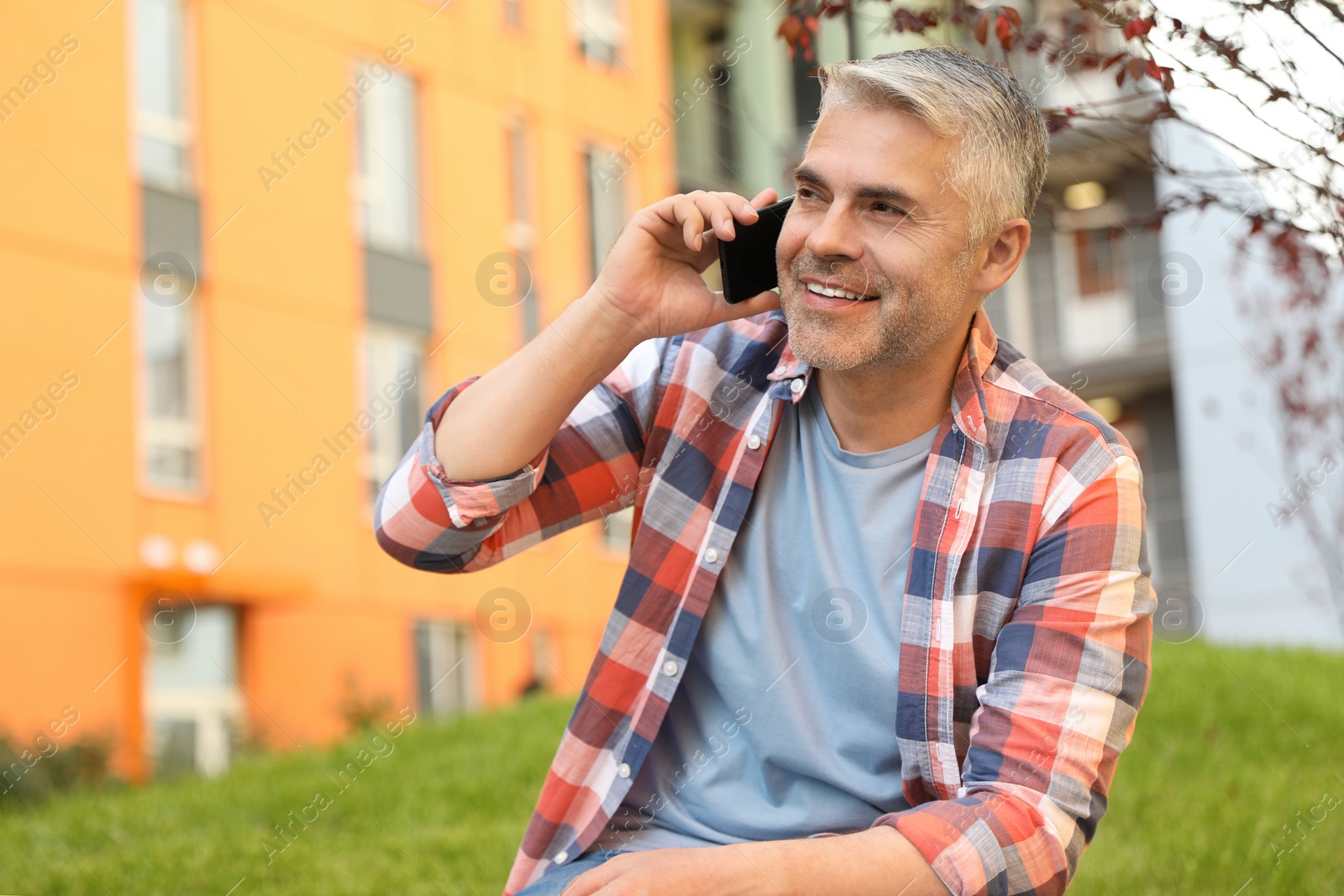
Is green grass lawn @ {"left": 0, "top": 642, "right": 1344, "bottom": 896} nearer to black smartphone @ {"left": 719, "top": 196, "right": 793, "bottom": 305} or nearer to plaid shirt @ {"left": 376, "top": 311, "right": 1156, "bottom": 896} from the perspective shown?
plaid shirt @ {"left": 376, "top": 311, "right": 1156, "bottom": 896}

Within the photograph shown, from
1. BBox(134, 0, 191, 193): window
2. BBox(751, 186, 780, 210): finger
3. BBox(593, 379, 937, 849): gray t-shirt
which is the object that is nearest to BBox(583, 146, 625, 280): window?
BBox(134, 0, 191, 193): window

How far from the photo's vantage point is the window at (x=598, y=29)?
61.2ft

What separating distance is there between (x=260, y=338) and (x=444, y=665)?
4.29 meters

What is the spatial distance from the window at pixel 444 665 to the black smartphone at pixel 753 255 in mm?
13527

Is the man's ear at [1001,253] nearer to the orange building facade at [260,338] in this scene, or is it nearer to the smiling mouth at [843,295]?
the smiling mouth at [843,295]

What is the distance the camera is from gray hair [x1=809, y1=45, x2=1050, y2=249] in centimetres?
221

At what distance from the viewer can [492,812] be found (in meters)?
5.74

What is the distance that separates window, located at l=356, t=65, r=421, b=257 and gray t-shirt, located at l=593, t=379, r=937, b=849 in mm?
13927

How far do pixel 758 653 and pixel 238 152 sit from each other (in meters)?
13.0

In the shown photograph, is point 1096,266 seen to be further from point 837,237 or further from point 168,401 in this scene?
point 837,237

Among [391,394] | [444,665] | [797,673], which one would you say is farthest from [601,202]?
[797,673]

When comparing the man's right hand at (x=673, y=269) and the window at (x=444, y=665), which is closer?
the man's right hand at (x=673, y=269)

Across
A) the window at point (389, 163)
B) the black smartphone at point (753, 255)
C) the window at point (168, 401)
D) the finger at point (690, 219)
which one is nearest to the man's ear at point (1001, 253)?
the black smartphone at point (753, 255)

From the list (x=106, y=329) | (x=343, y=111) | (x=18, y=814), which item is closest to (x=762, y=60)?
(x=343, y=111)
